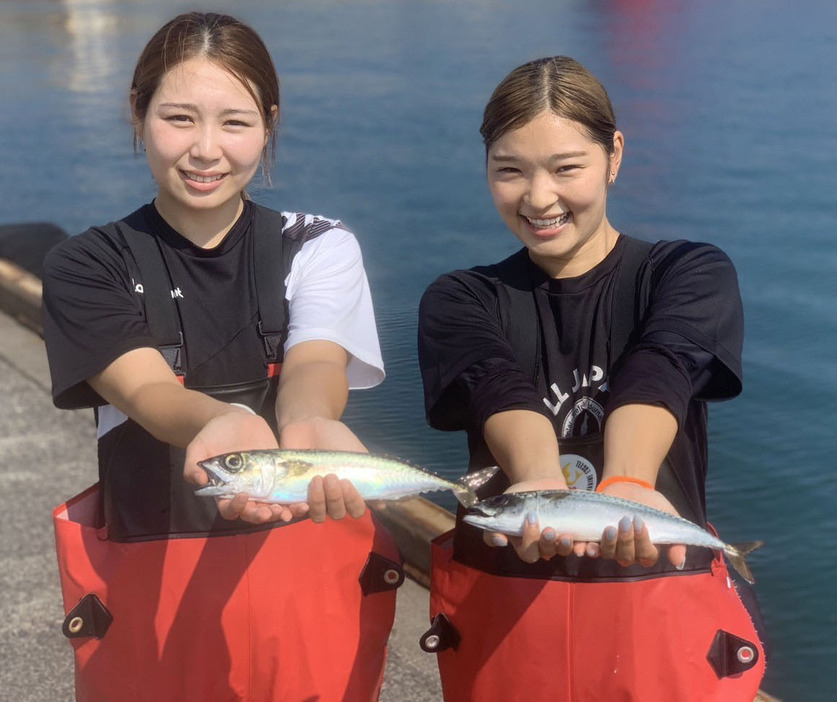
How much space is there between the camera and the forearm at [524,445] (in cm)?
217

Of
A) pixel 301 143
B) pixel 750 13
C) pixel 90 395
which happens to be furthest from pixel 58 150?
pixel 90 395

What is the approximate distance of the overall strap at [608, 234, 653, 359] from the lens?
2.42 metres

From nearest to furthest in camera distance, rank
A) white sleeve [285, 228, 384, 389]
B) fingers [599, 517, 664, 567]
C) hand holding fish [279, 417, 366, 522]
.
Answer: fingers [599, 517, 664, 567] < hand holding fish [279, 417, 366, 522] < white sleeve [285, 228, 384, 389]

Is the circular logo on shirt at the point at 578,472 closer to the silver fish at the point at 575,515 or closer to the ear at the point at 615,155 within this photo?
the silver fish at the point at 575,515

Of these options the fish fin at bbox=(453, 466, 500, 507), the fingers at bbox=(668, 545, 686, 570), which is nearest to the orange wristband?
the fingers at bbox=(668, 545, 686, 570)

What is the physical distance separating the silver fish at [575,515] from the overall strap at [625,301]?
46 centimetres

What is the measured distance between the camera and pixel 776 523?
4812 mm

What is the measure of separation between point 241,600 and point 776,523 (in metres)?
3.12

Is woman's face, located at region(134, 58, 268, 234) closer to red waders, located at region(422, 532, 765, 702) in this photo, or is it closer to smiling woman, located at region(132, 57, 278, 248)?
smiling woman, located at region(132, 57, 278, 248)

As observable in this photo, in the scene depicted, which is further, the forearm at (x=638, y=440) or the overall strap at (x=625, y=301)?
the overall strap at (x=625, y=301)

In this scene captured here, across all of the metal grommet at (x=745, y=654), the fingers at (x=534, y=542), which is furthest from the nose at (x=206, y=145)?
the metal grommet at (x=745, y=654)

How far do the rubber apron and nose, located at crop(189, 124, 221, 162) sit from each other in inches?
19.9

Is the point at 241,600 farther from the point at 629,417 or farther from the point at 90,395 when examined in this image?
the point at 629,417

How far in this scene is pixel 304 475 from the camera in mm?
2100
